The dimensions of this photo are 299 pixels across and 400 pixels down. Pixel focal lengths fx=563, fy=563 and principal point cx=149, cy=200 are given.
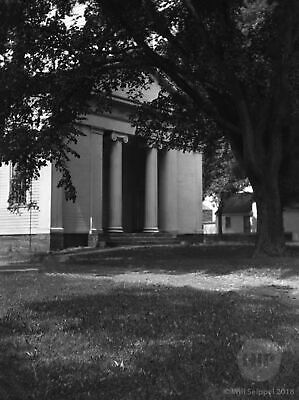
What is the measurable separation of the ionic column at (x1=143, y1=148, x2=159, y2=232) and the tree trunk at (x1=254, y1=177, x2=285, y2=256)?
13818 mm

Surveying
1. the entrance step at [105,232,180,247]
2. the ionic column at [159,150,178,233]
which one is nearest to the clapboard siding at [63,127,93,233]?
the entrance step at [105,232,180,247]

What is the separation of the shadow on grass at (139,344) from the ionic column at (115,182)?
1984 centimetres

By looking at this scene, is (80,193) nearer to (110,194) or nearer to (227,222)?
(110,194)

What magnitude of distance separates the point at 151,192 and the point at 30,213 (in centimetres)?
738

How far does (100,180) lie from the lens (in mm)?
27875

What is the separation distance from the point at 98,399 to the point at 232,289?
6.87m

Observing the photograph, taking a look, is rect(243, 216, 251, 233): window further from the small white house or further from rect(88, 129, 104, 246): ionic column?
rect(88, 129, 104, 246): ionic column

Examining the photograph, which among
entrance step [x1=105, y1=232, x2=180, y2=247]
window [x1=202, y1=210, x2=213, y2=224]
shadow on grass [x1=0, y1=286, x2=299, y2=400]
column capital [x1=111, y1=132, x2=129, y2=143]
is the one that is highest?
column capital [x1=111, y1=132, x2=129, y2=143]

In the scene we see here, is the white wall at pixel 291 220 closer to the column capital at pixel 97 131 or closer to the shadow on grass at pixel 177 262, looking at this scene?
the column capital at pixel 97 131

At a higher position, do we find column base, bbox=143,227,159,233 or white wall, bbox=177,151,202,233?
white wall, bbox=177,151,202,233

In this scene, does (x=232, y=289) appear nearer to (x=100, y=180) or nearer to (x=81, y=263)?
(x=81, y=263)

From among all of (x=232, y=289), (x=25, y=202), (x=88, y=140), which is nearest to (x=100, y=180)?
(x=88, y=140)

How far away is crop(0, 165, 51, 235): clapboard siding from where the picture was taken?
2565 centimetres

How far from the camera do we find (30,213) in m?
26.2
